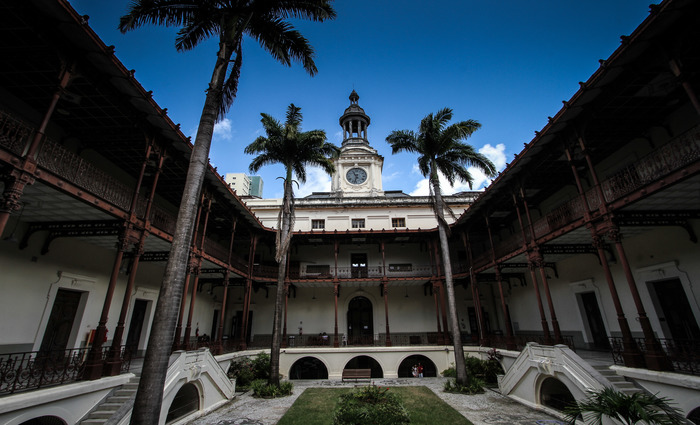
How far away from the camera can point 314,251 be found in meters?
24.1

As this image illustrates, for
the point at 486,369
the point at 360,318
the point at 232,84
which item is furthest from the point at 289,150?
the point at 486,369

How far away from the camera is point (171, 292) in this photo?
6.25 meters

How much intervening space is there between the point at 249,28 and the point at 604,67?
1043cm

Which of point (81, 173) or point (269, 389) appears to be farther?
point (269, 389)

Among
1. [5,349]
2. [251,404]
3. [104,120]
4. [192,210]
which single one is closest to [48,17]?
[104,120]

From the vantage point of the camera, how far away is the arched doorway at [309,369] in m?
20.7

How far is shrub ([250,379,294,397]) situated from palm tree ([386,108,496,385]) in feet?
27.4

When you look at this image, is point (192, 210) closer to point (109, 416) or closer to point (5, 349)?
point (109, 416)

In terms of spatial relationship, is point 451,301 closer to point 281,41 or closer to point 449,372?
point 449,372

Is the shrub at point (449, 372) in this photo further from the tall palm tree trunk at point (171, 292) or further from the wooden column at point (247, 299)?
the tall palm tree trunk at point (171, 292)

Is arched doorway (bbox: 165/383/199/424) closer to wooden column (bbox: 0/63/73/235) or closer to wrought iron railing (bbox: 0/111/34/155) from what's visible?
wooden column (bbox: 0/63/73/235)

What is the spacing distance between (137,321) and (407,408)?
1379 centimetres

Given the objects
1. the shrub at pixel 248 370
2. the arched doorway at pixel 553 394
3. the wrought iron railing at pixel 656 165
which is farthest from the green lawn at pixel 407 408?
the wrought iron railing at pixel 656 165

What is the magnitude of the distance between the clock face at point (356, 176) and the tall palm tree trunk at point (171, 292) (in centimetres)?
2194
